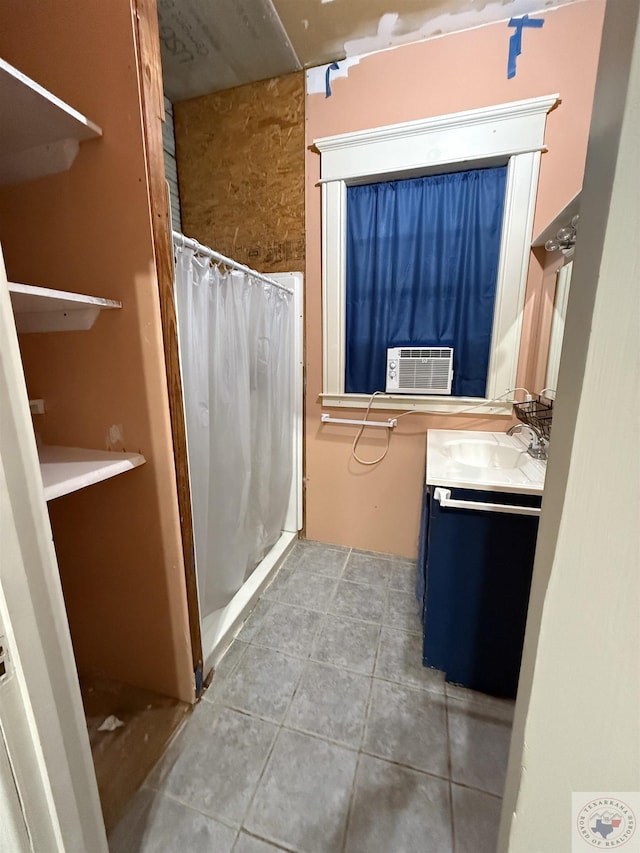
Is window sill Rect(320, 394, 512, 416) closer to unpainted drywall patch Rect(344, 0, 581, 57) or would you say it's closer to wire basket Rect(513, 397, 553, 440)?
wire basket Rect(513, 397, 553, 440)

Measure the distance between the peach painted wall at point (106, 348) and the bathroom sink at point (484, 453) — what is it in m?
1.34

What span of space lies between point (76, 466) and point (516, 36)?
2616 millimetres

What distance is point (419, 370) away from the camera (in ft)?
6.47

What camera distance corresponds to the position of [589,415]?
40 centimetres

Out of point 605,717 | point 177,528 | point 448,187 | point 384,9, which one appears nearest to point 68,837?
point 177,528

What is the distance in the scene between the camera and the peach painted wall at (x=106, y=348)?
92 cm

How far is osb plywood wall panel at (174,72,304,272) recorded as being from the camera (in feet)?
6.29

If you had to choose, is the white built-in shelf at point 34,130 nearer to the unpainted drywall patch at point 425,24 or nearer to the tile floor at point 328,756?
the unpainted drywall patch at point 425,24

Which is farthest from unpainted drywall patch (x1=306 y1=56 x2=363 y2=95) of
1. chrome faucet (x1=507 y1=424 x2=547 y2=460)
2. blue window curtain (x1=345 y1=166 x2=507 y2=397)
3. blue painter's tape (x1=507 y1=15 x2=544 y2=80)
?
chrome faucet (x1=507 y1=424 x2=547 y2=460)

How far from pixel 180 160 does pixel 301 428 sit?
6.16 feet

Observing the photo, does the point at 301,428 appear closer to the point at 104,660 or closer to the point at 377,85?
the point at 104,660

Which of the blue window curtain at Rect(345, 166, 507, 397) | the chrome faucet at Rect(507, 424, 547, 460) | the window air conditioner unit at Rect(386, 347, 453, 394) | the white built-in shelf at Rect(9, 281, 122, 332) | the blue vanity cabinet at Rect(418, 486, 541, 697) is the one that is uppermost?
the blue window curtain at Rect(345, 166, 507, 397)

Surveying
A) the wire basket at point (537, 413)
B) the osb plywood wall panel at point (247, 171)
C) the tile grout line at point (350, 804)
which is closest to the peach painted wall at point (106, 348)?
the tile grout line at point (350, 804)

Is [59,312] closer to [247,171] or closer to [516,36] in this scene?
[247,171]
